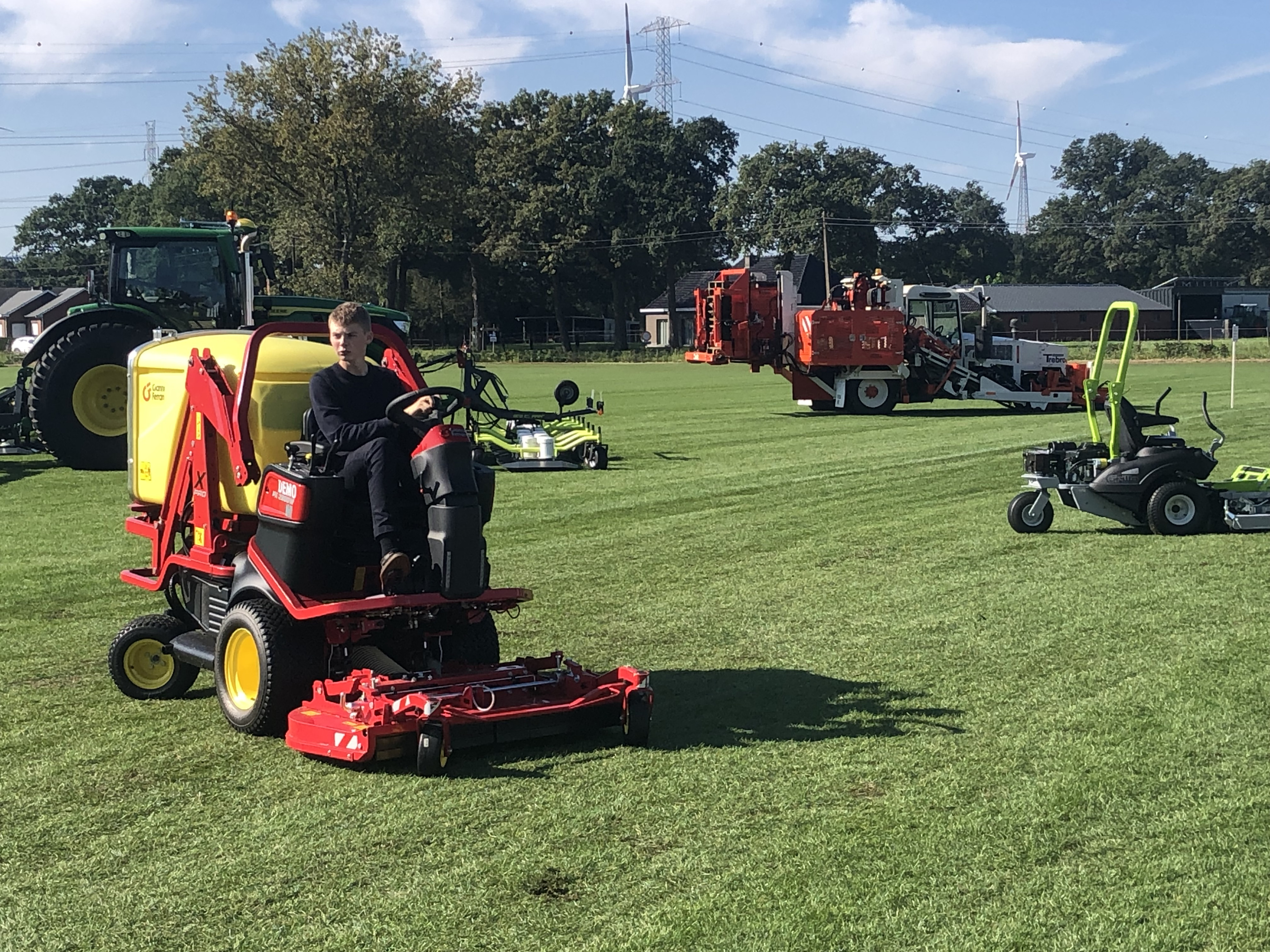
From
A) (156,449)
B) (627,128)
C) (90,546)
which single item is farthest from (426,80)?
(156,449)

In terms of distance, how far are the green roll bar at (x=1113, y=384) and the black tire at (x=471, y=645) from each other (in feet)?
21.8

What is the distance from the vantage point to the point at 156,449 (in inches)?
274

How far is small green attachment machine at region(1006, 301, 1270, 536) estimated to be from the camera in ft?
36.8

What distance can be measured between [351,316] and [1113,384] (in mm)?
7773

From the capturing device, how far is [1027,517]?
11.6 metres

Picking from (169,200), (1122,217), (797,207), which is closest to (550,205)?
(797,207)

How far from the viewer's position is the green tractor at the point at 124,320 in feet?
53.5

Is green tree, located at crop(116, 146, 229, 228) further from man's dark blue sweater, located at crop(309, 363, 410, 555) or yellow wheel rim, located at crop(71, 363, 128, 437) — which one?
man's dark blue sweater, located at crop(309, 363, 410, 555)

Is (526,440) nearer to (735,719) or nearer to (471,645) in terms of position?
(471,645)

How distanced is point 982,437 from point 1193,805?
1733cm

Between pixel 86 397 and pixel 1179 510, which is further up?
pixel 86 397

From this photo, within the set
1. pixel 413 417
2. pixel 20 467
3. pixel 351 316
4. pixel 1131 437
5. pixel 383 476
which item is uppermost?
pixel 351 316

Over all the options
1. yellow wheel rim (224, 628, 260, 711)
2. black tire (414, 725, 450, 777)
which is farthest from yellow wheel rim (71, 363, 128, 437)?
black tire (414, 725, 450, 777)

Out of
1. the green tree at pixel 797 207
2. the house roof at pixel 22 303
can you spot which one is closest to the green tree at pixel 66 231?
the house roof at pixel 22 303
